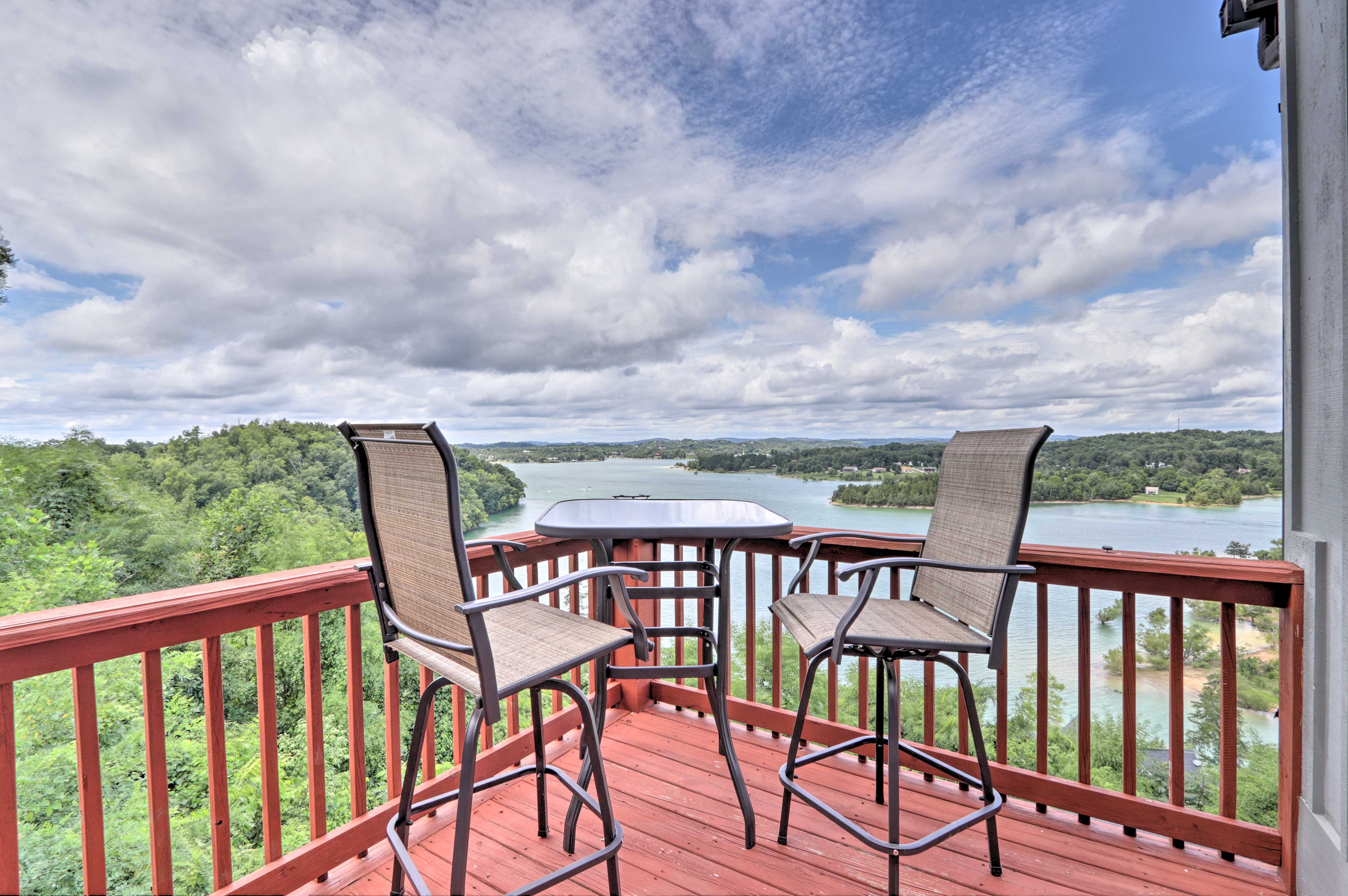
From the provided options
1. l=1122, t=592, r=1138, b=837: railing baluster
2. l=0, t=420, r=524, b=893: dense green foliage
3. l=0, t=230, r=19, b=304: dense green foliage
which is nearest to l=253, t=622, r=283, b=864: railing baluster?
l=1122, t=592, r=1138, b=837: railing baluster

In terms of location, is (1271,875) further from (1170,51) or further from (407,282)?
(407,282)

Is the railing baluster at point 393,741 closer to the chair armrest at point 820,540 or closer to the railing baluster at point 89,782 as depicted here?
the railing baluster at point 89,782

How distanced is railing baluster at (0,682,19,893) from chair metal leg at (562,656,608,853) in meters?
1.25

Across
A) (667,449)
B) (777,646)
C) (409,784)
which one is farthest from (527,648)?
(667,449)

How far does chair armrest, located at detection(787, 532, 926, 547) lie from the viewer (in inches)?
86.7

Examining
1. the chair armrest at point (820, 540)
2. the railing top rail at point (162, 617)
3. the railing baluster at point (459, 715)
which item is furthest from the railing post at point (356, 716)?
the chair armrest at point (820, 540)

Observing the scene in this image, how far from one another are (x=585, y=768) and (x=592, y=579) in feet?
3.05

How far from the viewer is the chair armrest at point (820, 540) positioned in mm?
2205

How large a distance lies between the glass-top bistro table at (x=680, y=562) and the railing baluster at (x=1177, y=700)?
139 cm

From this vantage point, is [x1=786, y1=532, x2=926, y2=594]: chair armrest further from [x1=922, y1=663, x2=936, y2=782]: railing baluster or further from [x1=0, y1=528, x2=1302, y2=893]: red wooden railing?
[x1=922, y1=663, x2=936, y2=782]: railing baluster

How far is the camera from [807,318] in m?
10.5

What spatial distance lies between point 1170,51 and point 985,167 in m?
2.47

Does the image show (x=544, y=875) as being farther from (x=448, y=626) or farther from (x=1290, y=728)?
(x=1290, y=728)

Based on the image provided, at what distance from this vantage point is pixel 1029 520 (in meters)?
1.86
